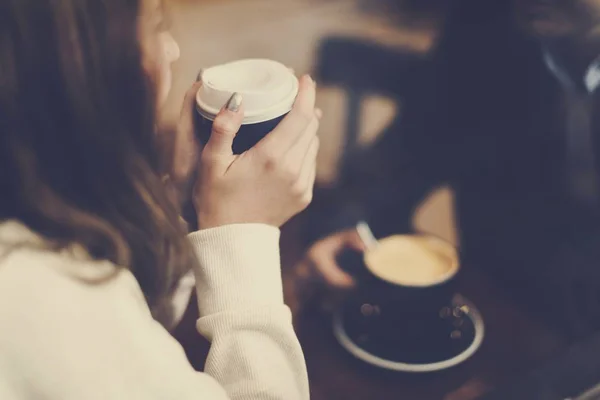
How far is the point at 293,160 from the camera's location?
420mm

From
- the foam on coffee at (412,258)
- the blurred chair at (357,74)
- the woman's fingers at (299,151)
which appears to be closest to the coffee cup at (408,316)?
the foam on coffee at (412,258)

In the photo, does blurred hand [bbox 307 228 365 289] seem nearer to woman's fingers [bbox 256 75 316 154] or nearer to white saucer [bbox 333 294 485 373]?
white saucer [bbox 333 294 485 373]

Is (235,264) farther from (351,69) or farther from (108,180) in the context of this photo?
(351,69)

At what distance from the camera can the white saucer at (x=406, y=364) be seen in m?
0.45

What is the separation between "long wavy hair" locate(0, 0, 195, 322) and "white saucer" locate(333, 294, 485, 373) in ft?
0.53

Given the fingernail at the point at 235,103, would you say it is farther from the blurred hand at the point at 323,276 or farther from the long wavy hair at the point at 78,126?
the blurred hand at the point at 323,276

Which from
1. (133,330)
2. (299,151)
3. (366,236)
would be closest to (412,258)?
(366,236)

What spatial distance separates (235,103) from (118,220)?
0.33 feet

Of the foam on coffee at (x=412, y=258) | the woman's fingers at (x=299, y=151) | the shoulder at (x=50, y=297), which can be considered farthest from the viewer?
the foam on coffee at (x=412, y=258)

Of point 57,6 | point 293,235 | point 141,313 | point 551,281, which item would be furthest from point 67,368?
point 551,281

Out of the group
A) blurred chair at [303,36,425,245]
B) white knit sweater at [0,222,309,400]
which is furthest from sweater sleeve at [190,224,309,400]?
blurred chair at [303,36,425,245]

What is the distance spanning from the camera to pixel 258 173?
0.41m

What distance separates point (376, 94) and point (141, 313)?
0.52 m

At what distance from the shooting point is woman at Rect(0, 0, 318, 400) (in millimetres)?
312
